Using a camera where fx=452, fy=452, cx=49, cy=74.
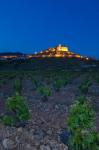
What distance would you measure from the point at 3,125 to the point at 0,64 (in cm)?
11367

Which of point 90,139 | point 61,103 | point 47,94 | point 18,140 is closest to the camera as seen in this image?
point 90,139

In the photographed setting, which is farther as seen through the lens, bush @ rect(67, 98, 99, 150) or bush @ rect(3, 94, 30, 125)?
bush @ rect(3, 94, 30, 125)

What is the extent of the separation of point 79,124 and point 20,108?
14.7ft

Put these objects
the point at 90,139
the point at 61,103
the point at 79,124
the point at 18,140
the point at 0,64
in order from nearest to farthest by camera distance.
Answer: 1. the point at 90,139
2. the point at 18,140
3. the point at 79,124
4. the point at 61,103
5. the point at 0,64

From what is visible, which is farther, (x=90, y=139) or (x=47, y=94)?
(x=47, y=94)

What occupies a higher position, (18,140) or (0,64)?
(0,64)

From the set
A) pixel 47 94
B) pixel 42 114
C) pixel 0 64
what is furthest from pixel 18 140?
pixel 0 64

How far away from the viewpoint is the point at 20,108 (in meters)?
21.5

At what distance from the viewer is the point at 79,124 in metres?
17.8

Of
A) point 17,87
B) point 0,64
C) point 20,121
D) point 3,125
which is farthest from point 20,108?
point 0,64

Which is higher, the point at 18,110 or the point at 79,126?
the point at 18,110

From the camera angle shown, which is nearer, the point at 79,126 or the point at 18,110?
the point at 79,126

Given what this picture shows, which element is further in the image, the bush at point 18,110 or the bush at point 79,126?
the bush at point 18,110

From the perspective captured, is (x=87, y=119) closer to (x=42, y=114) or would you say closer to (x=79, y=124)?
(x=79, y=124)
